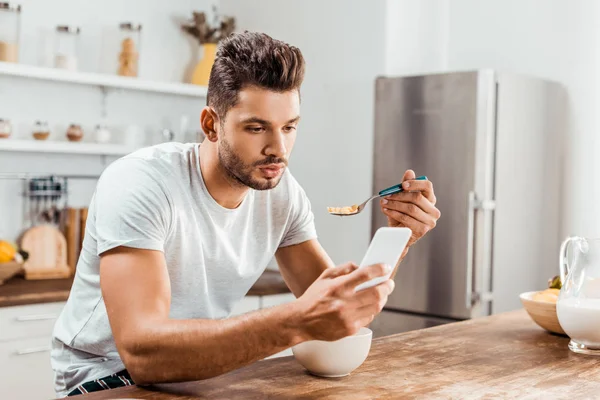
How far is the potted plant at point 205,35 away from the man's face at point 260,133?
8.35 ft

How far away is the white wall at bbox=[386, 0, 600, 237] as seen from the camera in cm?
366

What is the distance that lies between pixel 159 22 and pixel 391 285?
10.6 feet

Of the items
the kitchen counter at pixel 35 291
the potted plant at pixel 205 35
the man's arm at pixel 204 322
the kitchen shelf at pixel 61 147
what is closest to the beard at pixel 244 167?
the man's arm at pixel 204 322

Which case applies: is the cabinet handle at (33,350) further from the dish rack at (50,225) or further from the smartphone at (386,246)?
the smartphone at (386,246)

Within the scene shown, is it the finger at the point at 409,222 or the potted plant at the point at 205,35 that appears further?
the potted plant at the point at 205,35

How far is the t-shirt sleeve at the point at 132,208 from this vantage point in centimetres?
154

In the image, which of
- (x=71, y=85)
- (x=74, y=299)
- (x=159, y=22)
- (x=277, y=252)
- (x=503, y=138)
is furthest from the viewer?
(x=159, y=22)

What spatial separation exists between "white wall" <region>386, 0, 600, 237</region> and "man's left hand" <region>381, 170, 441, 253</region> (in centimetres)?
209

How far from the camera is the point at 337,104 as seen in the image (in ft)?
13.4

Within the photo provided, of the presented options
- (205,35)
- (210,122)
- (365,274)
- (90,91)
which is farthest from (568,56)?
(365,274)

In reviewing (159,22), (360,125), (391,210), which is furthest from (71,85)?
(391,210)

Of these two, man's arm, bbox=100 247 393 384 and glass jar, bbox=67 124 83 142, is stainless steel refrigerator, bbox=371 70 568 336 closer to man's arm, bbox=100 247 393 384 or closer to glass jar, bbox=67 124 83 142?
glass jar, bbox=67 124 83 142

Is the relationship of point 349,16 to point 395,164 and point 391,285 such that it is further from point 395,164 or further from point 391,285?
point 391,285

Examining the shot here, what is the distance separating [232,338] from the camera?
4.47ft
